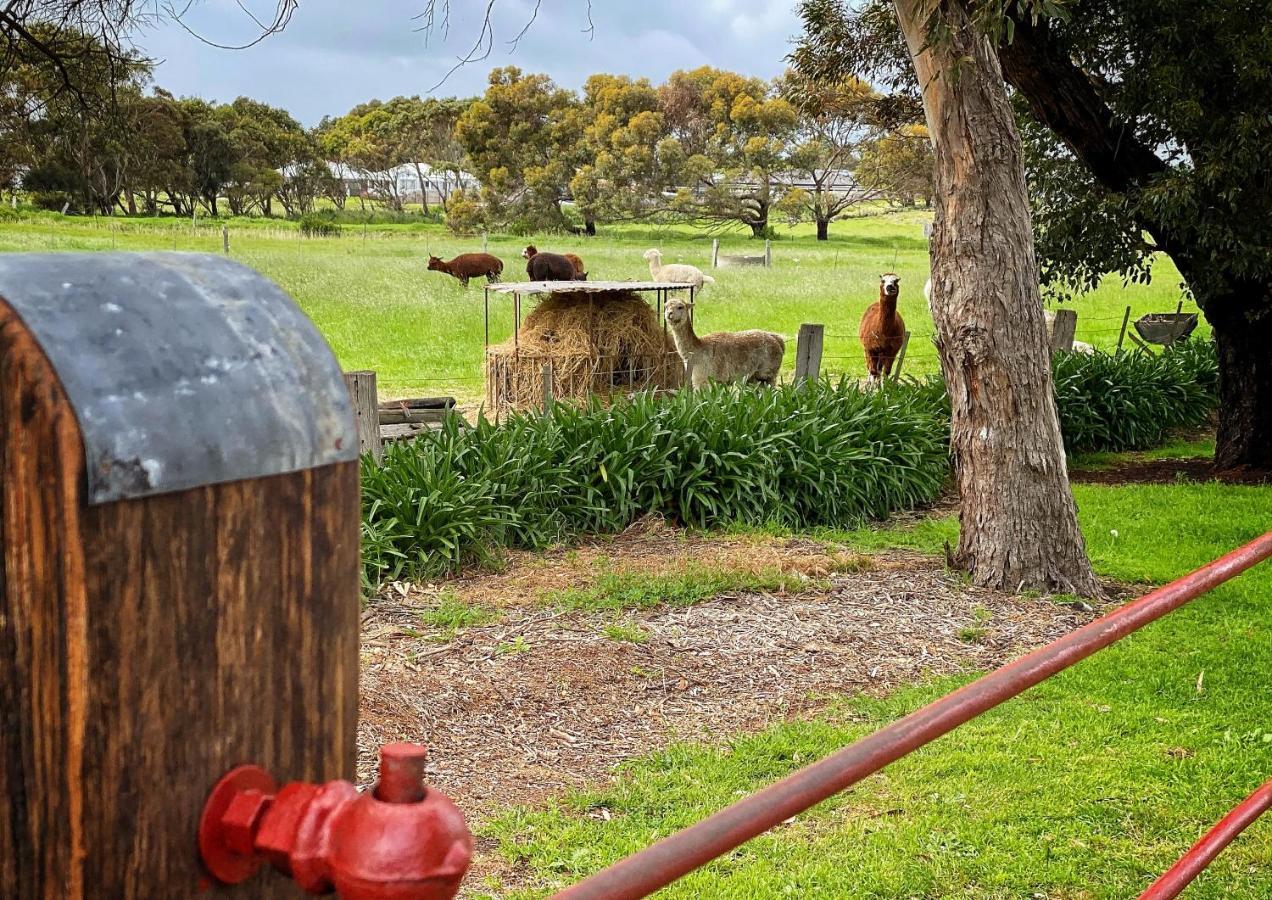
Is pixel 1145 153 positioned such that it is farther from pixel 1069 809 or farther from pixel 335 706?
pixel 335 706

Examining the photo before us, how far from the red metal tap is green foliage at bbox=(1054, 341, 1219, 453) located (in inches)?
465

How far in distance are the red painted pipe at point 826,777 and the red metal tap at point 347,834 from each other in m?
0.24

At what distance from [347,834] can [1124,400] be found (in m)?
12.6

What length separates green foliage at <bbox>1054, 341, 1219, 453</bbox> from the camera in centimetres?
1184

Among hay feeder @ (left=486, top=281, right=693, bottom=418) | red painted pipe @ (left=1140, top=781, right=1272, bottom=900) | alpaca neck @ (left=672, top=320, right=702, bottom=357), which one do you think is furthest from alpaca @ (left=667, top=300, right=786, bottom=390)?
red painted pipe @ (left=1140, top=781, right=1272, bottom=900)

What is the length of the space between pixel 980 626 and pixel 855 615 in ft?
2.15

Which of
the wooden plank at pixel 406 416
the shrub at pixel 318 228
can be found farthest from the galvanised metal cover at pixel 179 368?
the shrub at pixel 318 228

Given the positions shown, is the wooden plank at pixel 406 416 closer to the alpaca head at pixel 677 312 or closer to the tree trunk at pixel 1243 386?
the alpaca head at pixel 677 312

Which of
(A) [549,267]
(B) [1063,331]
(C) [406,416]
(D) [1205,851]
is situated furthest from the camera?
(A) [549,267]

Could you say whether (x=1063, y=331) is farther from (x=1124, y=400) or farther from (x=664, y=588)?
(x=664, y=588)

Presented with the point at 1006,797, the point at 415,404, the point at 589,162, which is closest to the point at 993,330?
the point at 1006,797

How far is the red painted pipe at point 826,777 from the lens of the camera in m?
0.93

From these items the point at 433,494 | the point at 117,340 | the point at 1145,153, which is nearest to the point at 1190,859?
the point at 117,340

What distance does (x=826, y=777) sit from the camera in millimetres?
1104
